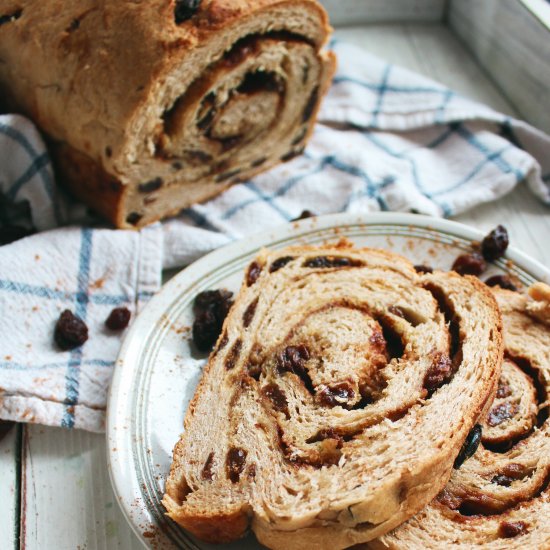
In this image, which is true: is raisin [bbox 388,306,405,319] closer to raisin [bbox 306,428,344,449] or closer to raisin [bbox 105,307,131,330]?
raisin [bbox 306,428,344,449]

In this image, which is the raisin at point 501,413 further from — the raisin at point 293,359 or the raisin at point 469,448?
the raisin at point 293,359

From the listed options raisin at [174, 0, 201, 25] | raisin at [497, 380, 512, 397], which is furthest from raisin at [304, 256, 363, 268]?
raisin at [174, 0, 201, 25]

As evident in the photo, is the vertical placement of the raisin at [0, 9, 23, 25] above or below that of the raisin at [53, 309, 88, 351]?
above

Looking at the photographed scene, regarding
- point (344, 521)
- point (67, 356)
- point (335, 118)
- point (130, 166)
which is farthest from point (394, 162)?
point (344, 521)

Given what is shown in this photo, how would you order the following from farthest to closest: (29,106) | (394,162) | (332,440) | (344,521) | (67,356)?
(394,162) < (29,106) < (67,356) < (332,440) < (344,521)

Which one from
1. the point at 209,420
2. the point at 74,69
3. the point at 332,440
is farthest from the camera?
the point at 74,69

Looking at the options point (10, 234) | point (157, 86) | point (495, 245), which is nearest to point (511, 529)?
point (495, 245)

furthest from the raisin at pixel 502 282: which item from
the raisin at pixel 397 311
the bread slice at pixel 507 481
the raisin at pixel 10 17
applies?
the raisin at pixel 10 17

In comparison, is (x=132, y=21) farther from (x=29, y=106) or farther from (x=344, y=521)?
(x=344, y=521)
